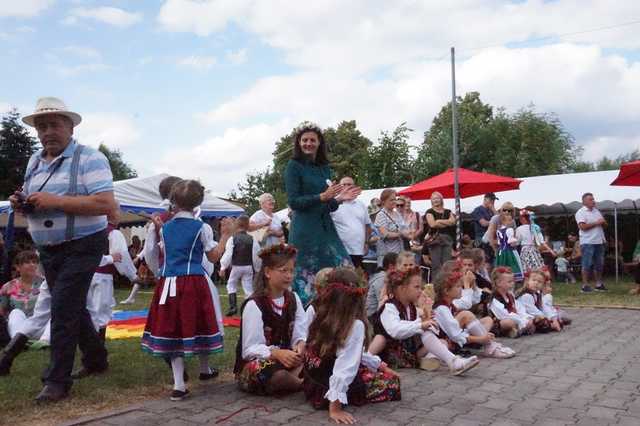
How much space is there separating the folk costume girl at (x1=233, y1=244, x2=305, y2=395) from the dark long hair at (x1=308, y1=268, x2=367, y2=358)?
0.91ft

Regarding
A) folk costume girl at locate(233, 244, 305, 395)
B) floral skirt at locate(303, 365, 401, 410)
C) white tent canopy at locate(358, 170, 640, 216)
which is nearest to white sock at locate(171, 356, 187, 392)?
folk costume girl at locate(233, 244, 305, 395)

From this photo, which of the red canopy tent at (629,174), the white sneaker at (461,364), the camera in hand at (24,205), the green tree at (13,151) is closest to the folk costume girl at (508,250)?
the red canopy tent at (629,174)

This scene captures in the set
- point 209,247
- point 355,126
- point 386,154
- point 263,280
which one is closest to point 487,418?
point 263,280

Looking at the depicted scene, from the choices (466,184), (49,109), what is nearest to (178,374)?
(49,109)

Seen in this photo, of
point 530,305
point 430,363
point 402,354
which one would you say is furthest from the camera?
point 530,305

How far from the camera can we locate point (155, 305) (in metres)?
4.23

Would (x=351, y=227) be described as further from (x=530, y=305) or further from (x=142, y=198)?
(x=142, y=198)

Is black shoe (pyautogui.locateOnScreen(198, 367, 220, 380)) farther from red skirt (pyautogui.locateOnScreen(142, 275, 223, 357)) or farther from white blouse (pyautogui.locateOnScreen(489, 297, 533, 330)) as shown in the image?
white blouse (pyautogui.locateOnScreen(489, 297, 533, 330))

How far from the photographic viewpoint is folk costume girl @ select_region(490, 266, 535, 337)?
22.5 feet

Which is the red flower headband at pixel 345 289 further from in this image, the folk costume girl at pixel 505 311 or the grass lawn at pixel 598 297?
the grass lawn at pixel 598 297

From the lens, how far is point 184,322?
4.16 meters

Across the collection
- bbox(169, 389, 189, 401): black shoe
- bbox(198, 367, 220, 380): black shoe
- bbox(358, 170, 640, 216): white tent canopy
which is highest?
bbox(358, 170, 640, 216): white tent canopy

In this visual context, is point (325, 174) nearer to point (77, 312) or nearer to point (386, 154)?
point (77, 312)

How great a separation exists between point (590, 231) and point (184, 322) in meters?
10.1
